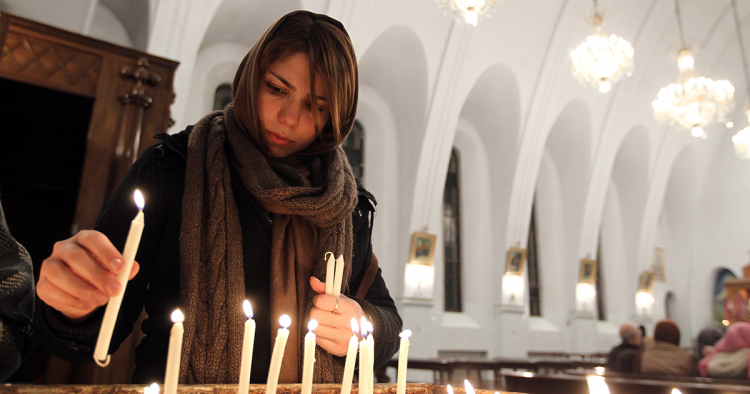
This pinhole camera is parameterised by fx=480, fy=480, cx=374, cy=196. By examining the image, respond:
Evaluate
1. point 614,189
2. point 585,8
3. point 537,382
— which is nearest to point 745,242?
point 614,189

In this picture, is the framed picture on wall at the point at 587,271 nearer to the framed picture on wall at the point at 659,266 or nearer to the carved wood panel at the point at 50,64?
the framed picture on wall at the point at 659,266

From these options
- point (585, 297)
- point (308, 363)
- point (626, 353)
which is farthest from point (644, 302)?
point (308, 363)

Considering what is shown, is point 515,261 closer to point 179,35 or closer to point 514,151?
point 514,151

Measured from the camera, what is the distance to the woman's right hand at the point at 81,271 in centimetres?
65

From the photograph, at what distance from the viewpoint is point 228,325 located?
1.16 metres

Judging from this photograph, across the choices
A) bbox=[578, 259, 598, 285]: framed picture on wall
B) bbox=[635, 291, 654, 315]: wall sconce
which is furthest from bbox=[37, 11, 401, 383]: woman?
bbox=[635, 291, 654, 315]: wall sconce

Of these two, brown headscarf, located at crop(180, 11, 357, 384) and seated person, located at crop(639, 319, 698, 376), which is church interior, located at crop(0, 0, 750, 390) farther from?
brown headscarf, located at crop(180, 11, 357, 384)

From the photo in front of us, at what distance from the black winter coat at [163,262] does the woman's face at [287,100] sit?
0.62 ft

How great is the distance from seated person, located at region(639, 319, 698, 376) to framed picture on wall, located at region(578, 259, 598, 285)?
27.3 ft

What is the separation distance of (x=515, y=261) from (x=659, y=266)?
8332 mm

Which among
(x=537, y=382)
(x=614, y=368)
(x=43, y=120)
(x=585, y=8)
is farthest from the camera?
(x=585, y=8)

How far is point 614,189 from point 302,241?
16650mm

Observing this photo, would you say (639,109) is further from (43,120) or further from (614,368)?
(43,120)

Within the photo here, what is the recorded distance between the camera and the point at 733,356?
456 cm
